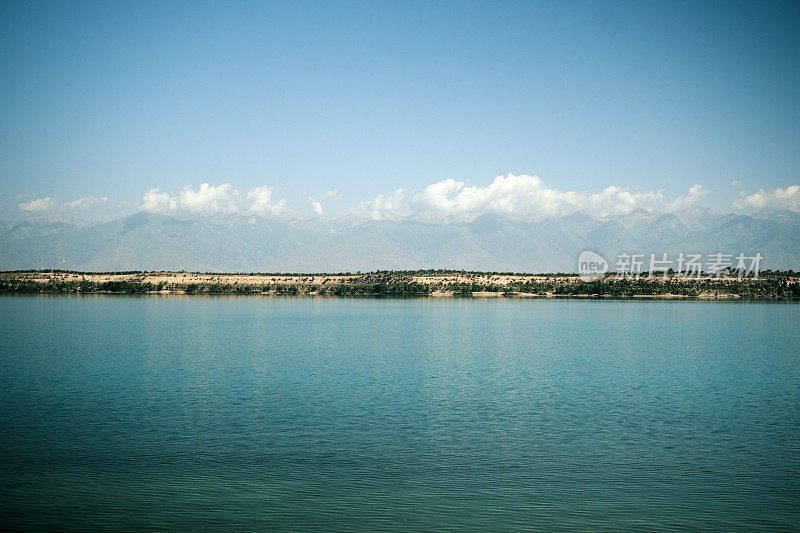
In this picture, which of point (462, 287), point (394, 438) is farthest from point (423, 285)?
point (394, 438)

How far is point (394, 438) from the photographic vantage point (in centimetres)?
1722

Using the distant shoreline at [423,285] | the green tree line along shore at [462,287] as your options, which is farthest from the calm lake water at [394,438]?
the green tree line along shore at [462,287]

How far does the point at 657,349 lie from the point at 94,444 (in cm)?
3142

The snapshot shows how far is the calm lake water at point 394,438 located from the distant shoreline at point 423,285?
Result: 87.2 meters

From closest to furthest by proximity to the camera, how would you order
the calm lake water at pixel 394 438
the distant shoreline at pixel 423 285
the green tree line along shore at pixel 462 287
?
the calm lake water at pixel 394 438, the distant shoreline at pixel 423 285, the green tree line along shore at pixel 462 287

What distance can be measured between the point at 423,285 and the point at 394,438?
11163 centimetres

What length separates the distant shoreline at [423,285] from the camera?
119 meters

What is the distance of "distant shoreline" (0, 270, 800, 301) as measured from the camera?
11900cm

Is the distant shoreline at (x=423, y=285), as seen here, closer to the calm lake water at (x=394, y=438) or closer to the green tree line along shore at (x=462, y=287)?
the green tree line along shore at (x=462, y=287)

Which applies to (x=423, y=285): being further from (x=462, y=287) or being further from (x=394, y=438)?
(x=394, y=438)

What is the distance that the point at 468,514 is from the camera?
479 inches

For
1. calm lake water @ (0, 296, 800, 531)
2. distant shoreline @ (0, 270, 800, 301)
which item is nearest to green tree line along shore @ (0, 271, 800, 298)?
distant shoreline @ (0, 270, 800, 301)

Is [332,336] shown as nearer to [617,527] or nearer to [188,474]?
[188,474]

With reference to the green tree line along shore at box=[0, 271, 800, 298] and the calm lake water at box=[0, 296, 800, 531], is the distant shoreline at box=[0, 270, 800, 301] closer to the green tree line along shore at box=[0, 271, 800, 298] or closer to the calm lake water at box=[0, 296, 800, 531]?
the green tree line along shore at box=[0, 271, 800, 298]
